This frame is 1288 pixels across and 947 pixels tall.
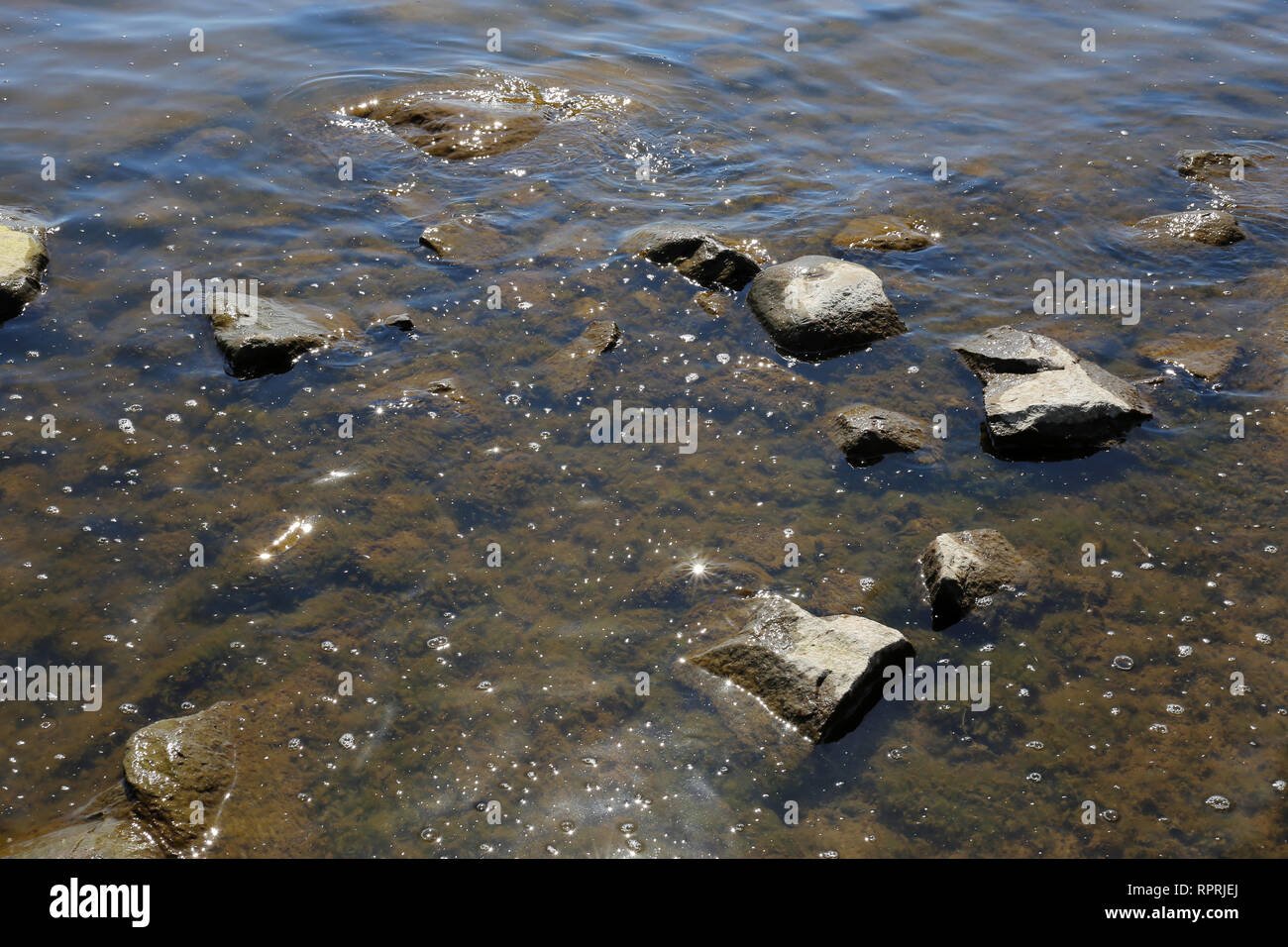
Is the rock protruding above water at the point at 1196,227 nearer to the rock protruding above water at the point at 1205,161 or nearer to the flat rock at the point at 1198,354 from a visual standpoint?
the rock protruding above water at the point at 1205,161

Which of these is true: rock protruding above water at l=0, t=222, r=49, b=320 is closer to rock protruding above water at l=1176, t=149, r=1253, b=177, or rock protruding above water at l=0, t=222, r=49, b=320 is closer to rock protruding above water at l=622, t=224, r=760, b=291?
rock protruding above water at l=622, t=224, r=760, b=291

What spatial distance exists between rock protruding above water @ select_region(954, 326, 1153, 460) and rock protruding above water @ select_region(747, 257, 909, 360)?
3.39ft

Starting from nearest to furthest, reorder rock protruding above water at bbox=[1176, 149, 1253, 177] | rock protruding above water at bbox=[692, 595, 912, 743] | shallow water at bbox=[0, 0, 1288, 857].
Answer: shallow water at bbox=[0, 0, 1288, 857]
rock protruding above water at bbox=[692, 595, 912, 743]
rock protruding above water at bbox=[1176, 149, 1253, 177]

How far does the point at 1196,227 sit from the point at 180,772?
926cm

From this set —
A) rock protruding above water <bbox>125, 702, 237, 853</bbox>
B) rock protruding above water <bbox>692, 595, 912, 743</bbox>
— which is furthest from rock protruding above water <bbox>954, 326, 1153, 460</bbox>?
rock protruding above water <bbox>125, 702, 237, 853</bbox>

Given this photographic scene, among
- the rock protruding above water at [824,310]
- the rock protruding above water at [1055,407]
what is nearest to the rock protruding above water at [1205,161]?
the rock protruding above water at [1055,407]

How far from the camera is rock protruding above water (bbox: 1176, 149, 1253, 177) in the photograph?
10.1m

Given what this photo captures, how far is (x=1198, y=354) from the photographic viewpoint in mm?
7344

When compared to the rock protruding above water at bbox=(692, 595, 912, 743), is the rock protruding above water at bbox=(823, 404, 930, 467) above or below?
above

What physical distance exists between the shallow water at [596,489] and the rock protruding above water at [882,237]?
146mm

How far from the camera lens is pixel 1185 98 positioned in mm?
11672

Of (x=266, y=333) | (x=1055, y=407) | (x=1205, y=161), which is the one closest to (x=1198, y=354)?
(x=1055, y=407)
